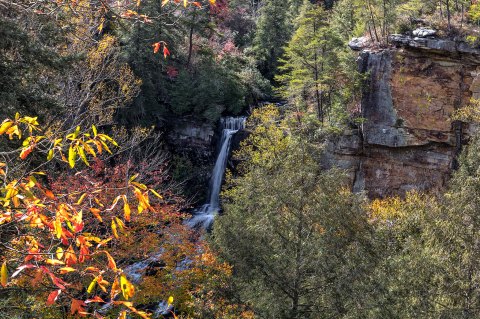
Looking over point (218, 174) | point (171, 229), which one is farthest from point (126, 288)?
point (218, 174)

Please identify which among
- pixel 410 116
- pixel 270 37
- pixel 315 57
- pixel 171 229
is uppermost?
pixel 270 37

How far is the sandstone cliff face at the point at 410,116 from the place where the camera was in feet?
64.1

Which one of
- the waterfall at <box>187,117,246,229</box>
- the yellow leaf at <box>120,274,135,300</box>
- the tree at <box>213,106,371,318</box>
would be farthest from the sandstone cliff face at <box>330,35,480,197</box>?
the yellow leaf at <box>120,274,135,300</box>

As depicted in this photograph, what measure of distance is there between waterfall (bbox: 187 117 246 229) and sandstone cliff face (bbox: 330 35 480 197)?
6003 mm

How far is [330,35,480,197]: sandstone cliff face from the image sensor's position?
770 inches

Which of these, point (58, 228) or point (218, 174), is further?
point (218, 174)

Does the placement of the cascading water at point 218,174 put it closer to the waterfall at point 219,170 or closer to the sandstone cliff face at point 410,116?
the waterfall at point 219,170

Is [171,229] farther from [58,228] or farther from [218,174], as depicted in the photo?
[58,228]

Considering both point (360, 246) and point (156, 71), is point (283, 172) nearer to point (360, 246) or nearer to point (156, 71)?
point (360, 246)

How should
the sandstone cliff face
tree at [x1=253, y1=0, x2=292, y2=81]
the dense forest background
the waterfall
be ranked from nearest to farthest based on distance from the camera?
the dense forest background → the sandstone cliff face → the waterfall → tree at [x1=253, y1=0, x2=292, y2=81]

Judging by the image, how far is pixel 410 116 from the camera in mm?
20422

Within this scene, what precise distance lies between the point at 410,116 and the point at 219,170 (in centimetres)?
1063

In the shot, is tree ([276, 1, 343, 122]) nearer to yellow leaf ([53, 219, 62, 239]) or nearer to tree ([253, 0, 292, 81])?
tree ([253, 0, 292, 81])

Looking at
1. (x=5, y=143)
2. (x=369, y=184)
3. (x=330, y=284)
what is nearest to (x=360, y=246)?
(x=330, y=284)
